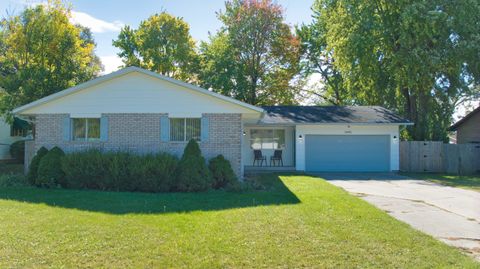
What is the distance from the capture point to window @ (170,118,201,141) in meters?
14.5

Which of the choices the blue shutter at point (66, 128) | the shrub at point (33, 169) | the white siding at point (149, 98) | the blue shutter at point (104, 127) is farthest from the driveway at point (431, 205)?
the shrub at point (33, 169)

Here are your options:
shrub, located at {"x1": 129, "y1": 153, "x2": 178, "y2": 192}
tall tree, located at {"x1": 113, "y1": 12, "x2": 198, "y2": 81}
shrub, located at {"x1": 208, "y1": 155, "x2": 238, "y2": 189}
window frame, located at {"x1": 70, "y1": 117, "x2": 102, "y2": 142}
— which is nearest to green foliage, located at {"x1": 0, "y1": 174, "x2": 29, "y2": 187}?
window frame, located at {"x1": 70, "y1": 117, "x2": 102, "y2": 142}

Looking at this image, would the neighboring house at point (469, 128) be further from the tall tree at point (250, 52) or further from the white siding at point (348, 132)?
the tall tree at point (250, 52)

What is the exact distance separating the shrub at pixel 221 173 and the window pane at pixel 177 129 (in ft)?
6.19

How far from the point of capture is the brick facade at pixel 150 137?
14273mm

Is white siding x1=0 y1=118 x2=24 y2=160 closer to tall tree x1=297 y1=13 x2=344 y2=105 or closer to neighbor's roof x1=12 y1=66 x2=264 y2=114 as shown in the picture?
neighbor's roof x1=12 y1=66 x2=264 y2=114

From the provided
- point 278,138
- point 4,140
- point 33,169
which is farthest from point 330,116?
point 4,140

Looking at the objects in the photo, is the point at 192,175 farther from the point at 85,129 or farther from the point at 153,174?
the point at 85,129

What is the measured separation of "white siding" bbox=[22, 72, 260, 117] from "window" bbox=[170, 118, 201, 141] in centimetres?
27

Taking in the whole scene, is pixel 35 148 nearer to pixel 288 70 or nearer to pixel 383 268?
pixel 383 268

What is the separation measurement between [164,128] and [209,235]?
8.23 metres

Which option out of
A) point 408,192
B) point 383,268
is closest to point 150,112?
point 408,192

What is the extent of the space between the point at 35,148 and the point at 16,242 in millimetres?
9504

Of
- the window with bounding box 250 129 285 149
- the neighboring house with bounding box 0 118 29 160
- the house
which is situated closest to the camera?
the house
